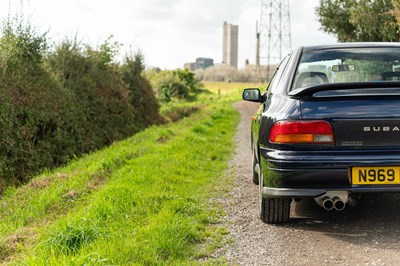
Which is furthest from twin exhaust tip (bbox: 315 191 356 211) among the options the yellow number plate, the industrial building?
the industrial building

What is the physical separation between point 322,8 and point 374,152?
26.4 m

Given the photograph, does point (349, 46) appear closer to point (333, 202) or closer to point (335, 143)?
point (335, 143)

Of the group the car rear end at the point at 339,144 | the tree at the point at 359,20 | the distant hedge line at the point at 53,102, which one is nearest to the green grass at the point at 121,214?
the car rear end at the point at 339,144

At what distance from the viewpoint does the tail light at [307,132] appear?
4.35 metres

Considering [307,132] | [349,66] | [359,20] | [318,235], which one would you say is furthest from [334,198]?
[359,20]

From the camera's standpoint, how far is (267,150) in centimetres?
468

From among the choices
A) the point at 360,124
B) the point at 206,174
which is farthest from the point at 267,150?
the point at 206,174

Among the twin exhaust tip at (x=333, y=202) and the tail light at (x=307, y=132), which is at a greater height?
the tail light at (x=307, y=132)

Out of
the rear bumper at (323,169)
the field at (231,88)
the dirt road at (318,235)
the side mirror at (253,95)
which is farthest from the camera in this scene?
the field at (231,88)

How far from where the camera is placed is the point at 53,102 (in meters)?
11.8

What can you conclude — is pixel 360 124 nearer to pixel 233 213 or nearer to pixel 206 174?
pixel 233 213

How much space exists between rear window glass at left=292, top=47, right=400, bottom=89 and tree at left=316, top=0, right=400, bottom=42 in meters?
16.7

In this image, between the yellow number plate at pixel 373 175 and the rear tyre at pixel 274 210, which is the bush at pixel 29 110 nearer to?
the rear tyre at pixel 274 210

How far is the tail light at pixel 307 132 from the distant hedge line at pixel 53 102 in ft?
21.2
